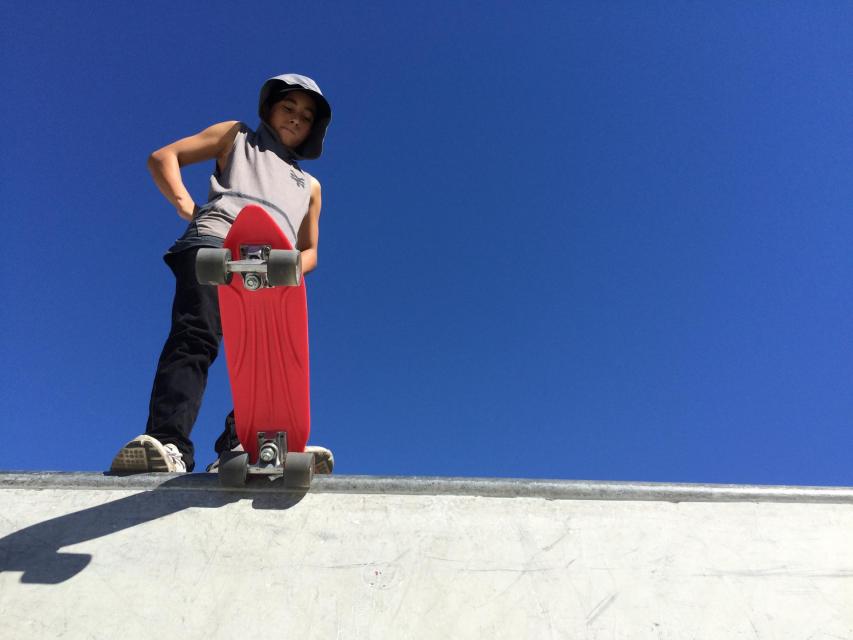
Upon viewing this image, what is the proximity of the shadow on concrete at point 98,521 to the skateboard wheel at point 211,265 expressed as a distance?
73cm

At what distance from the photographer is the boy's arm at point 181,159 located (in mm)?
2393

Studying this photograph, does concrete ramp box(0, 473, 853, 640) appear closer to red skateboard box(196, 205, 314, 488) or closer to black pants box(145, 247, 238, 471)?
red skateboard box(196, 205, 314, 488)

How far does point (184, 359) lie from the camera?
212cm

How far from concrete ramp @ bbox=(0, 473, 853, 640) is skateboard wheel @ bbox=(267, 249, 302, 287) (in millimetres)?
737

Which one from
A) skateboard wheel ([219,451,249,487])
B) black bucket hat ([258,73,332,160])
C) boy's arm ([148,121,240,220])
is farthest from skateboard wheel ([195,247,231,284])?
black bucket hat ([258,73,332,160])

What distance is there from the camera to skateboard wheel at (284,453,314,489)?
1.75 metres

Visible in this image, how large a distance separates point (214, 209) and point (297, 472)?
4.28 feet

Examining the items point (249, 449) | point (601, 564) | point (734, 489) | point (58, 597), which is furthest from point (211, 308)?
point (734, 489)

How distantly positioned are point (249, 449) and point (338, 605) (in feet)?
2.60

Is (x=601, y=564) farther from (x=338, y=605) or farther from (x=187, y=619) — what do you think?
(x=187, y=619)

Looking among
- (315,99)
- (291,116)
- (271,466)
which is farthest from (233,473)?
(315,99)

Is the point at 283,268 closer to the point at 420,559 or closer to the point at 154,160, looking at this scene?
the point at 420,559

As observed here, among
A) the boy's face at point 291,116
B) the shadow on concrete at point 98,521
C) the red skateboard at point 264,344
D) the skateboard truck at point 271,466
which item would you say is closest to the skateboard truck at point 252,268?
the red skateboard at point 264,344

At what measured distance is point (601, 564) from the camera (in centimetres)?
148
